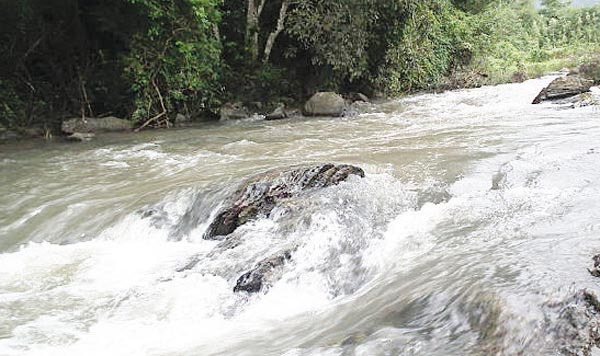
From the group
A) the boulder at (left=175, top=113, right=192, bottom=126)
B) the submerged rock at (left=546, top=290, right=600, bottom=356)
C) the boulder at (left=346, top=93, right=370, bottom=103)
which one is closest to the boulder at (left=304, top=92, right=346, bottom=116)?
the boulder at (left=346, top=93, right=370, bottom=103)

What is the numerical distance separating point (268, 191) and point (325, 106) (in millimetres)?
7784

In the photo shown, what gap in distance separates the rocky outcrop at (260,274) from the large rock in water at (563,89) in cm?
920

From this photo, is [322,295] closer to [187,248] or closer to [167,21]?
[187,248]


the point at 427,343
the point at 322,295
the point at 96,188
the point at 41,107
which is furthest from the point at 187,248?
the point at 41,107

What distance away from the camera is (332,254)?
14.6 ft

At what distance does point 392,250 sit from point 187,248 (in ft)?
6.53

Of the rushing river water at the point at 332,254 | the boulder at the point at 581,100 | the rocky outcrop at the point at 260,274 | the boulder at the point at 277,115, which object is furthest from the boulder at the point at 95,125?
the boulder at the point at 581,100

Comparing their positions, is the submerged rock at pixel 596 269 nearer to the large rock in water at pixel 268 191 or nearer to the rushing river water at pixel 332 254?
the rushing river water at pixel 332 254

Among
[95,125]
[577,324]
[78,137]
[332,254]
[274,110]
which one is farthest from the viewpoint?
[274,110]

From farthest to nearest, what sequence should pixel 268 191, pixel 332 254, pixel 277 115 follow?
1. pixel 277 115
2. pixel 268 191
3. pixel 332 254

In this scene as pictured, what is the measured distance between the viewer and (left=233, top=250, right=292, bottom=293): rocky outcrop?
412 cm

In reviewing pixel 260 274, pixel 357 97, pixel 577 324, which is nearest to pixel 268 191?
pixel 260 274

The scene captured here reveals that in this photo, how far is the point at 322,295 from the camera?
4.04m

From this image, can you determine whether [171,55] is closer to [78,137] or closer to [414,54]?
[78,137]
